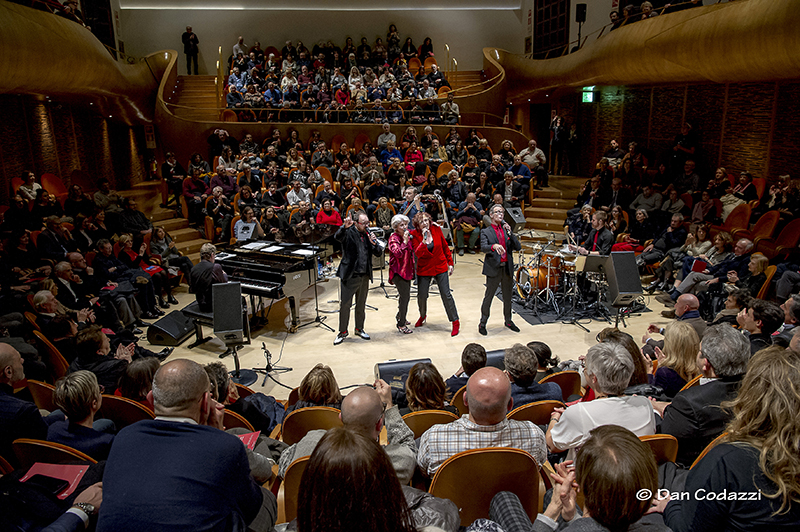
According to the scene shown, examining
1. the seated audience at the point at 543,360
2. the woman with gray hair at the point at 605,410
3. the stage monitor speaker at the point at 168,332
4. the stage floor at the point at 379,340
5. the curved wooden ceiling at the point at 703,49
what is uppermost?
the curved wooden ceiling at the point at 703,49

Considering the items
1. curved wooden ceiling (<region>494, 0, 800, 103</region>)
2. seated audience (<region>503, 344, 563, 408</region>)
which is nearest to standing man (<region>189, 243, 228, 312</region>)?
seated audience (<region>503, 344, 563, 408</region>)

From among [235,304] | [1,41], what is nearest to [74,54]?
[1,41]

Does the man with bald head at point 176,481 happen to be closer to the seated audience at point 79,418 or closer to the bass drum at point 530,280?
the seated audience at point 79,418

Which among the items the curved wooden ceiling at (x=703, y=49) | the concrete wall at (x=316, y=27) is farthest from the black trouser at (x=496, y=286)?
the concrete wall at (x=316, y=27)

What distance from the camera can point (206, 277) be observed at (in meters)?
5.94

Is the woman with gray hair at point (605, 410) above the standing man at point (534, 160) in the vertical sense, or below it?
below

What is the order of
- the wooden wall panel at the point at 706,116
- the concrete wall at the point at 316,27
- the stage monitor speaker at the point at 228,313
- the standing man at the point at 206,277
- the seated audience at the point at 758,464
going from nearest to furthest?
the seated audience at the point at 758,464
the stage monitor speaker at the point at 228,313
the standing man at the point at 206,277
the wooden wall panel at the point at 706,116
the concrete wall at the point at 316,27

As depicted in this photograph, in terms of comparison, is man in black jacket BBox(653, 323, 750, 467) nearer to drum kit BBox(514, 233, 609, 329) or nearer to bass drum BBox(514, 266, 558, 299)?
drum kit BBox(514, 233, 609, 329)

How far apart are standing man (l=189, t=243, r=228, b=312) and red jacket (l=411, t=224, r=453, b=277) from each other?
7.50 feet

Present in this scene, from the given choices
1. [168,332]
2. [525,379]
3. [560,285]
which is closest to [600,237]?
[560,285]

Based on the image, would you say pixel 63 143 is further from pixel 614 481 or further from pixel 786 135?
pixel 786 135

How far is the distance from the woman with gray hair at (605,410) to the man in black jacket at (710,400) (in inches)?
5.5

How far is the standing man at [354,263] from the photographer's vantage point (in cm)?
612

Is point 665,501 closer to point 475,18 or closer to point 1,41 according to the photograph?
point 1,41
